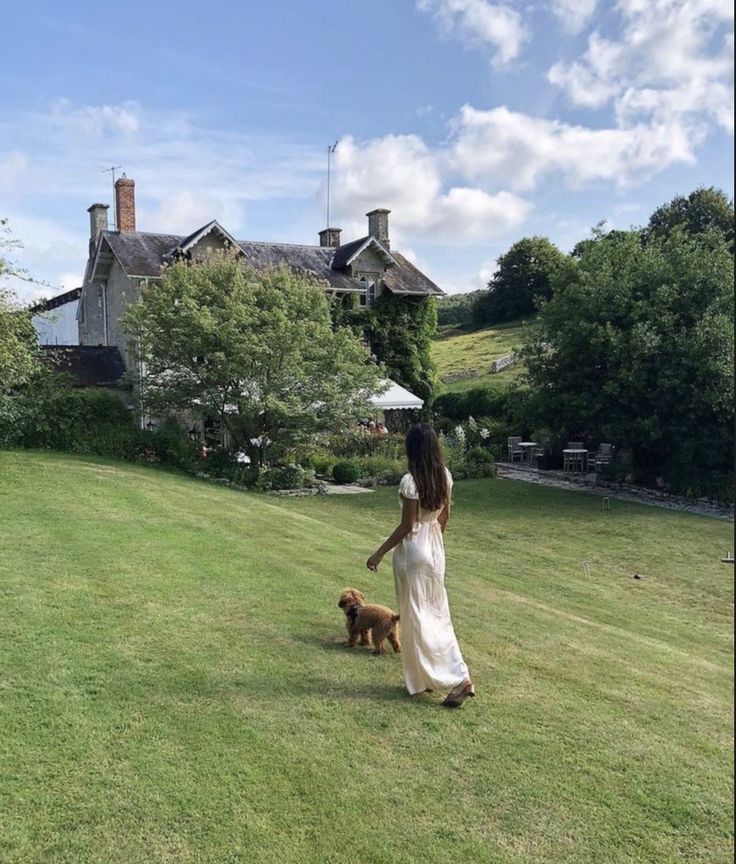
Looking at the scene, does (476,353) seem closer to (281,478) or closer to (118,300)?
(118,300)

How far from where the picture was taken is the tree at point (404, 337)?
30.8m

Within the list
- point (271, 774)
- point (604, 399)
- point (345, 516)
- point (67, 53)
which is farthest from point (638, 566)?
point (67, 53)

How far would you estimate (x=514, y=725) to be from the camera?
15.2 feet

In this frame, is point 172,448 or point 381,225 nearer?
point 172,448

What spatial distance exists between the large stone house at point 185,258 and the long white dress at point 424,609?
75.6ft

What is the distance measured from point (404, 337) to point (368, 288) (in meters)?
2.69

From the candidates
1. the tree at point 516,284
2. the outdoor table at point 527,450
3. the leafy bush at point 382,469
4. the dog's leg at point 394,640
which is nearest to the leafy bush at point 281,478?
the leafy bush at point 382,469

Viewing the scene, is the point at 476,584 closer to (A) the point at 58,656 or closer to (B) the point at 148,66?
(A) the point at 58,656

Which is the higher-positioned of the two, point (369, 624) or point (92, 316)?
point (92, 316)

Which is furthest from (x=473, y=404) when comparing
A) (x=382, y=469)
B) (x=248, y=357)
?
(x=248, y=357)

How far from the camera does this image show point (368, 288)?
3122cm

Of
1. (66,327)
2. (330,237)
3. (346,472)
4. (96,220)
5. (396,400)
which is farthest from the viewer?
(66,327)

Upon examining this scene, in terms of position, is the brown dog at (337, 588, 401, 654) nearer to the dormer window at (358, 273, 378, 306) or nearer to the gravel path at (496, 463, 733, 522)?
the gravel path at (496, 463, 733, 522)

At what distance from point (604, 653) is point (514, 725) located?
7.65 feet
